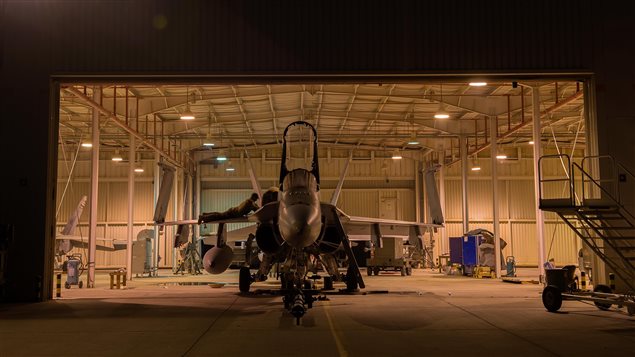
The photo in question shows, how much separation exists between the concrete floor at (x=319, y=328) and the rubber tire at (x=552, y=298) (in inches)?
6.0

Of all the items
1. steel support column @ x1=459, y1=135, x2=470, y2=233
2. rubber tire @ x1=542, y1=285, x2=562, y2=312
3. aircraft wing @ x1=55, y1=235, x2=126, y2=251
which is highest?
steel support column @ x1=459, y1=135, x2=470, y2=233

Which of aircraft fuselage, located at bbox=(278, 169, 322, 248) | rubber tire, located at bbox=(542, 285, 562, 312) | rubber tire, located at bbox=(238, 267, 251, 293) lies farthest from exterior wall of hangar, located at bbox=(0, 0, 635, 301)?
rubber tire, located at bbox=(238, 267, 251, 293)

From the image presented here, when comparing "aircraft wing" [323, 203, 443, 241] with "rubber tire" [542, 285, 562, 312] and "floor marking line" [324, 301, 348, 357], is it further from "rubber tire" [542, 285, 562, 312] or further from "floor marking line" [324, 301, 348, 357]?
"rubber tire" [542, 285, 562, 312]

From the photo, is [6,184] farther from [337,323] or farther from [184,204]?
[184,204]

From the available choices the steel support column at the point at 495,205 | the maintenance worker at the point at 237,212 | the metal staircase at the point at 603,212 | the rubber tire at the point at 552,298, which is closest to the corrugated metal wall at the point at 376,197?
the steel support column at the point at 495,205

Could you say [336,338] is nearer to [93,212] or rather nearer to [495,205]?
[93,212]

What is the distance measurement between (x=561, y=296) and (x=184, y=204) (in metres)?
26.1

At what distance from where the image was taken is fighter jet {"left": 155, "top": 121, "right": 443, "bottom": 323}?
36.2ft

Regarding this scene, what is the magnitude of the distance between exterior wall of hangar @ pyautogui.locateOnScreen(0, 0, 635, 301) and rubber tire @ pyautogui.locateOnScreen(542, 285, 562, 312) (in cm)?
447

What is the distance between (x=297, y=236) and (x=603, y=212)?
5.12 m

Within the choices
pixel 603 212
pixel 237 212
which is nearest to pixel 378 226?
pixel 237 212

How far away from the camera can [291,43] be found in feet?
43.2

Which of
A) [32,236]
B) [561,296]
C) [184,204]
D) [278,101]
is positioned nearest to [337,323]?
[561,296]

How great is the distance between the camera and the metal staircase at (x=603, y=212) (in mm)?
9523
